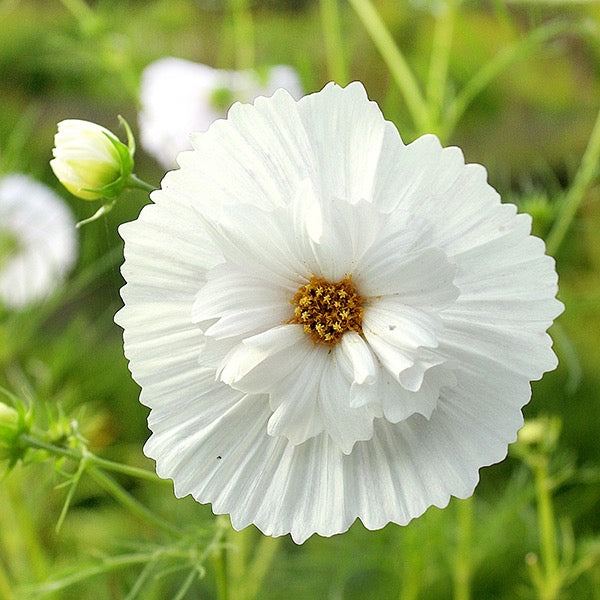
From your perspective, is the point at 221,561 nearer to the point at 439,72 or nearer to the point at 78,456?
the point at 78,456

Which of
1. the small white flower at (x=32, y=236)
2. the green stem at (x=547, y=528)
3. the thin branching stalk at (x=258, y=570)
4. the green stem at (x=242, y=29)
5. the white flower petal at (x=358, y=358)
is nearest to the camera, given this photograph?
the white flower petal at (x=358, y=358)

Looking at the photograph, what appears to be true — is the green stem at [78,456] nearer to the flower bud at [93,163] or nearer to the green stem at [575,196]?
the flower bud at [93,163]

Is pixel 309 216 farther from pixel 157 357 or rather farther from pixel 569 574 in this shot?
pixel 569 574

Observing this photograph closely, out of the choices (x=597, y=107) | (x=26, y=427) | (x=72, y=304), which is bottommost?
(x=597, y=107)

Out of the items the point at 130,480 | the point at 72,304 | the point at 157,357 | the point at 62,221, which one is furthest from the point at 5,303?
the point at 72,304

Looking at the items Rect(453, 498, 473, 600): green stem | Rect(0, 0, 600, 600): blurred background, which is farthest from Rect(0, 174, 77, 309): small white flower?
Rect(453, 498, 473, 600): green stem

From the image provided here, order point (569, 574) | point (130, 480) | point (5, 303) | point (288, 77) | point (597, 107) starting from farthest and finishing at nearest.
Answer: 1. point (597, 107)
2. point (130, 480)
3. point (288, 77)
4. point (5, 303)
5. point (569, 574)

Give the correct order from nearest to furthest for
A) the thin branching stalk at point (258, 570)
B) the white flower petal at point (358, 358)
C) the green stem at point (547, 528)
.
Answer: the white flower petal at point (358, 358) < the green stem at point (547, 528) < the thin branching stalk at point (258, 570)

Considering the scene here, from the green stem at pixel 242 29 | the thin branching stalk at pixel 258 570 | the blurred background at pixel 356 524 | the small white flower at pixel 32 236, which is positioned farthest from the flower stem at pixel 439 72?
the small white flower at pixel 32 236
